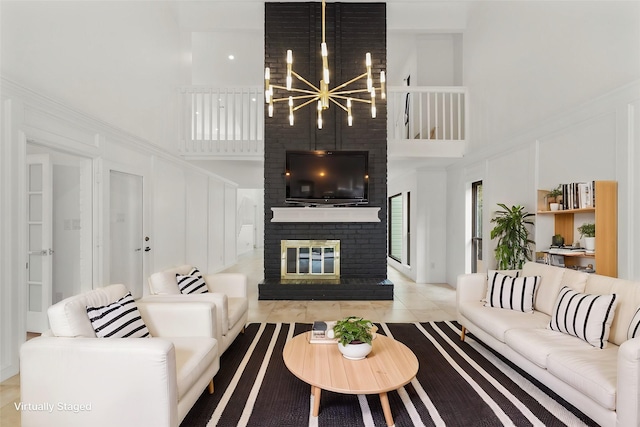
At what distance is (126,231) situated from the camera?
4078 millimetres

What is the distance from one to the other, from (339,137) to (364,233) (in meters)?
1.62

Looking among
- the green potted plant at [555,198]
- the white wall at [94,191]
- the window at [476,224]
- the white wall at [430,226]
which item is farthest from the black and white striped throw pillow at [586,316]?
the white wall at [94,191]

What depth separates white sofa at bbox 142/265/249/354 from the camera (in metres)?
2.70

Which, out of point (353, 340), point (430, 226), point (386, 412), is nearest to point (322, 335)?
point (353, 340)

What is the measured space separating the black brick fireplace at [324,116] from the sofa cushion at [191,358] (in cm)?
289

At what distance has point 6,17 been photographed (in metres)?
2.43

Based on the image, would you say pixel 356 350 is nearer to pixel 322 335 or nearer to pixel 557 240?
pixel 322 335

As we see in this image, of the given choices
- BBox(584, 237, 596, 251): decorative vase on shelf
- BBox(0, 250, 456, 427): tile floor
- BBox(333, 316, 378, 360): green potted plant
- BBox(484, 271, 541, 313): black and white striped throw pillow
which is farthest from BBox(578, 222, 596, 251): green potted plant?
BBox(333, 316, 378, 360): green potted plant

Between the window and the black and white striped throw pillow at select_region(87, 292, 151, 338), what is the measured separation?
4886mm

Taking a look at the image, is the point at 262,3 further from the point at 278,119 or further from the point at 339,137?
the point at 339,137

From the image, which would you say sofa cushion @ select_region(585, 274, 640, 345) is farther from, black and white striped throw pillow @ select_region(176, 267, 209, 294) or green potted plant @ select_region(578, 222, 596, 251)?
black and white striped throw pillow @ select_region(176, 267, 209, 294)

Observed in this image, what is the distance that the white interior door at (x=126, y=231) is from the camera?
383cm

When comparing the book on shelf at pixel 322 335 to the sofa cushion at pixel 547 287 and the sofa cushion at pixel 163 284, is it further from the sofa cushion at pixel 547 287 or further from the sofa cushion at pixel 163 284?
the sofa cushion at pixel 547 287

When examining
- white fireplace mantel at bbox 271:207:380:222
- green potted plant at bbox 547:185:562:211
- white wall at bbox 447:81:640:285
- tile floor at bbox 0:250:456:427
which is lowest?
tile floor at bbox 0:250:456:427
